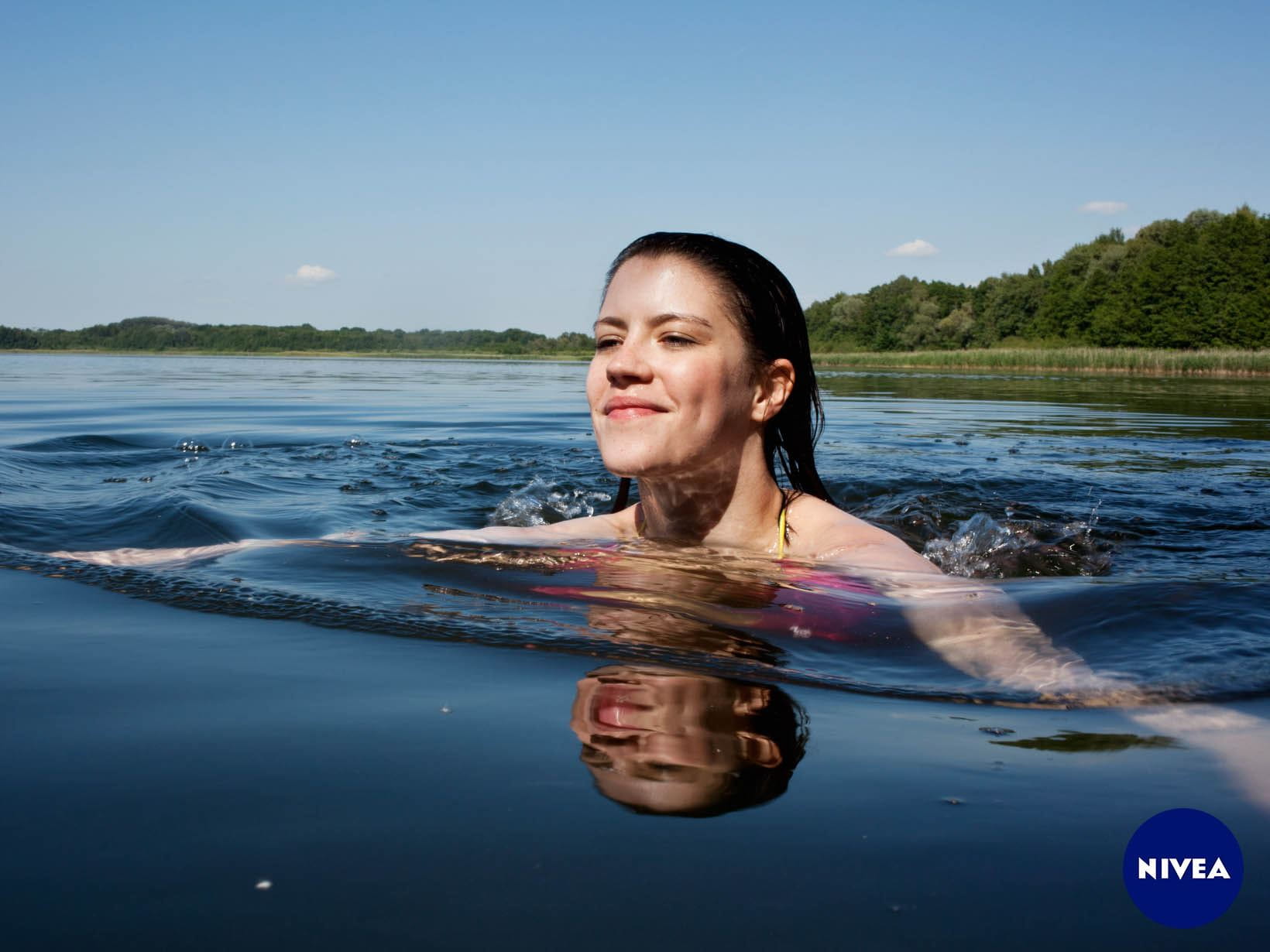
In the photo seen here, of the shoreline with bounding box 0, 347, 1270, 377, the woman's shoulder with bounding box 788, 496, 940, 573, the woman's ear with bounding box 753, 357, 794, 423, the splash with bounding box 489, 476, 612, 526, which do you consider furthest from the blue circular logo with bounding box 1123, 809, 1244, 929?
the shoreline with bounding box 0, 347, 1270, 377

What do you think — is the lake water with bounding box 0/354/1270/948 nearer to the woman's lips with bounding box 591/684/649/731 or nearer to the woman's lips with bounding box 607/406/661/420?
the woman's lips with bounding box 591/684/649/731

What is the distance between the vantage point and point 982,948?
3.65 feet

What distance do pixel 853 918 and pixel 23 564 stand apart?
3124 mm

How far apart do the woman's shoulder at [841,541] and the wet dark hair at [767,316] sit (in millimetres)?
89

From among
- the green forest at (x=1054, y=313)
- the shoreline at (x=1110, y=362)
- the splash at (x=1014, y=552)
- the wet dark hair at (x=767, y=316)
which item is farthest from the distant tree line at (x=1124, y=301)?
the wet dark hair at (x=767, y=316)

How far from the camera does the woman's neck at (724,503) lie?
3605mm

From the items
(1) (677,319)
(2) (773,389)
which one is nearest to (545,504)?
(2) (773,389)

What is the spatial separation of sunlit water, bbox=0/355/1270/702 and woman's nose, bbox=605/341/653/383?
61 cm

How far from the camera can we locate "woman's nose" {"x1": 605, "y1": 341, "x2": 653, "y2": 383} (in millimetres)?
3256

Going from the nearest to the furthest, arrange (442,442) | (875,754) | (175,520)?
(875,754)
(175,520)
(442,442)

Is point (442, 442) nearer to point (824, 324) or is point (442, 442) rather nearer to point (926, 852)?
point (926, 852)

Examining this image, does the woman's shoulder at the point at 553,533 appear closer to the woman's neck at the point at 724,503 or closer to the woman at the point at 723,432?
the woman at the point at 723,432

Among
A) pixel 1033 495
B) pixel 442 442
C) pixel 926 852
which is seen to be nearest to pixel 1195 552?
pixel 1033 495

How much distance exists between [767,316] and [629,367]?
0.58 metres
